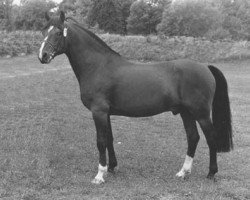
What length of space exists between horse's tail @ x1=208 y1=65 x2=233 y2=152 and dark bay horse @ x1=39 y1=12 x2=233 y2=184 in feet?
0.85

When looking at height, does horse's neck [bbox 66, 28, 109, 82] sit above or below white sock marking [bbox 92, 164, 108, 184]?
above

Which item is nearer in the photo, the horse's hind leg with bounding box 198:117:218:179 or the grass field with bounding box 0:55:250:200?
the grass field with bounding box 0:55:250:200

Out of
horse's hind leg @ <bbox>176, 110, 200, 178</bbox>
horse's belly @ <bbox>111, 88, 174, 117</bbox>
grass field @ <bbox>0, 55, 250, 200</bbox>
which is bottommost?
grass field @ <bbox>0, 55, 250, 200</bbox>

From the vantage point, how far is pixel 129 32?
211 ft

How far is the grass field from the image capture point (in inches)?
212

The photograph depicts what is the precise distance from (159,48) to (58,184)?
3038 cm

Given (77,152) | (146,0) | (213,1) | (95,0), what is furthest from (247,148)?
(213,1)

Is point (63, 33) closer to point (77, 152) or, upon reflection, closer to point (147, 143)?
point (77, 152)

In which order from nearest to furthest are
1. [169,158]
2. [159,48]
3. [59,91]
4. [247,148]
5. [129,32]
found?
[169,158] → [247,148] → [59,91] → [159,48] → [129,32]

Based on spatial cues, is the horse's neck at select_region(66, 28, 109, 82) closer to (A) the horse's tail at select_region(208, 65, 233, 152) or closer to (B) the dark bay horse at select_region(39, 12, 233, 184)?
(B) the dark bay horse at select_region(39, 12, 233, 184)

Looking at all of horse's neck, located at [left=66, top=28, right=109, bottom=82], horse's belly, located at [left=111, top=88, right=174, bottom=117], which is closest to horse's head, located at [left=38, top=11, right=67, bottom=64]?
horse's neck, located at [left=66, top=28, right=109, bottom=82]

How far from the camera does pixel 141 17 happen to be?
210ft

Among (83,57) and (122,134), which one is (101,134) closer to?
(83,57)

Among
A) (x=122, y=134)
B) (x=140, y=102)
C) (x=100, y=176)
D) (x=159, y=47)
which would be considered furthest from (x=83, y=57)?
(x=159, y=47)
